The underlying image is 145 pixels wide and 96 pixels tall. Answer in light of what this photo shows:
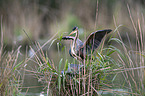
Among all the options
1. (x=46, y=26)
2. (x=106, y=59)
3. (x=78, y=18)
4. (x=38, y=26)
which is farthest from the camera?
(x=46, y=26)

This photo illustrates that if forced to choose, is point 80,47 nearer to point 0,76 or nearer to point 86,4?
point 0,76

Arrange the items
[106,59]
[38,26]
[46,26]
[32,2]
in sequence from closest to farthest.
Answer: [106,59] < [38,26] < [46,26] < [32,2]

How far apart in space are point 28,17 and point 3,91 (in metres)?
8.92

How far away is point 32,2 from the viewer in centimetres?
1331

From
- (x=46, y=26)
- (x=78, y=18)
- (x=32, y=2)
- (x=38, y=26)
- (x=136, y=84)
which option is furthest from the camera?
(x=32, y=2)

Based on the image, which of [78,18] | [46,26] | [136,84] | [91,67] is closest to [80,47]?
[91,67]

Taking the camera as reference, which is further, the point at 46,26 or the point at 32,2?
the point at 32,2

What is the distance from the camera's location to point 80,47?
2.12 m

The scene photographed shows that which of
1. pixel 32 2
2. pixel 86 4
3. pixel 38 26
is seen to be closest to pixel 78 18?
pixel 86 4

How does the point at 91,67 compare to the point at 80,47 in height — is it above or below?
below

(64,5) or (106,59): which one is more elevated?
(64,5)

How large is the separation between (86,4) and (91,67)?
1092cm

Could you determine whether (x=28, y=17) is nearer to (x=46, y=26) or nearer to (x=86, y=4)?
(x=46, y=26)

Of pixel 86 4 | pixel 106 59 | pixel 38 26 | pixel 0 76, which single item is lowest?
pixel 0 76
